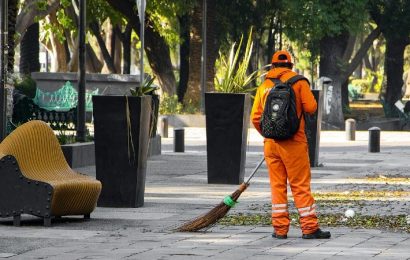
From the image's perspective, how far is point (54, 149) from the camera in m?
15.0

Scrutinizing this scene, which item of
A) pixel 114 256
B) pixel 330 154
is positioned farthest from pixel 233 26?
pixel 114 256

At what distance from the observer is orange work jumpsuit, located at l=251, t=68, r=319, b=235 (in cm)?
1309

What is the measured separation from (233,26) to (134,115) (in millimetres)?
35095

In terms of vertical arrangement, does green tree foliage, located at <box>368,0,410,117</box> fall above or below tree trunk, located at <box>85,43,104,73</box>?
above

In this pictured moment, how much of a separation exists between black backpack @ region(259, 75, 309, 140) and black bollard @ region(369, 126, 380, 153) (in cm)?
1726

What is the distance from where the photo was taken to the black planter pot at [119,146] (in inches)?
643

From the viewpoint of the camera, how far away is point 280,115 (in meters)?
13.0

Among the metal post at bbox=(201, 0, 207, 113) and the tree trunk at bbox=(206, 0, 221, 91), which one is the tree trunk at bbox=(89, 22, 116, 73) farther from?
the metal post at bbox=(201, 0, 207, 113)

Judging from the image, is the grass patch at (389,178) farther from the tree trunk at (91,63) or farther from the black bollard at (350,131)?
the tree trunk at (91,63)

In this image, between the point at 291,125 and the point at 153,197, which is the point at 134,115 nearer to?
the point at 153,197

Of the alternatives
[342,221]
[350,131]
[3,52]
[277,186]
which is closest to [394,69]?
[350,131]

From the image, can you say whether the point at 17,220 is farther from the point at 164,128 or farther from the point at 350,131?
the point at 350,131

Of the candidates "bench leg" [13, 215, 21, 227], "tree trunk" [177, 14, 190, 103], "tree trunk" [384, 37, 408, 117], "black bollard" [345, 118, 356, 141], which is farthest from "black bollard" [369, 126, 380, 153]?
"tree trunk" [384, 37, 408, 117]

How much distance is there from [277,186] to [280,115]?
66 centimetres
